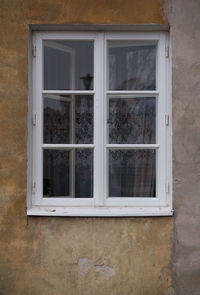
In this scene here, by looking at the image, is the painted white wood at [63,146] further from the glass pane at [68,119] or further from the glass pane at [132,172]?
the glass pane at [132,172]

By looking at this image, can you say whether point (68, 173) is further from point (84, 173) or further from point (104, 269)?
point (104, 269)

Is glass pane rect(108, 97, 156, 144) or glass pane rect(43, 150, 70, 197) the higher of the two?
glass pane rect(108, 97, 156, 144)

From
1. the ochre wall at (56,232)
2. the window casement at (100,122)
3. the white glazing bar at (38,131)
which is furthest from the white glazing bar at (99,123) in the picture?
the white glazing bar at (38,131)

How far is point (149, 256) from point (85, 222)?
69 cm

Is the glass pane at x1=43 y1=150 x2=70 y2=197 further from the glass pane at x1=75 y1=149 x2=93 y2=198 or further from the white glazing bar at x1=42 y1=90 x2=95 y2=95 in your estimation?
the white glazing bar at x1=42 y1=90 x2=95 y2=95

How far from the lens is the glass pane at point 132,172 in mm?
3711

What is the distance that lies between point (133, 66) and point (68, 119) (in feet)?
2.76

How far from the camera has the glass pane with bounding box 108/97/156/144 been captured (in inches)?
147

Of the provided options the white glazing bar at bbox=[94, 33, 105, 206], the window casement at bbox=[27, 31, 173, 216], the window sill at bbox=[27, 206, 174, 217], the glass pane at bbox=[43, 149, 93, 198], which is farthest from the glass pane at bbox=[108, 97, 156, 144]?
the window sill at bbox=[27, 206, 174, 217]

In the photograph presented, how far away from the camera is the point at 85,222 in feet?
11.7

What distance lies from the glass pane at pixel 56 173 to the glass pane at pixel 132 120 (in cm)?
52

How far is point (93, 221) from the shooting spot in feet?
11.7

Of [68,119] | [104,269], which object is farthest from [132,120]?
[104,269]

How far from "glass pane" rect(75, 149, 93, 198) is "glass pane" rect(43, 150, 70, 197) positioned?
9 centimetres
